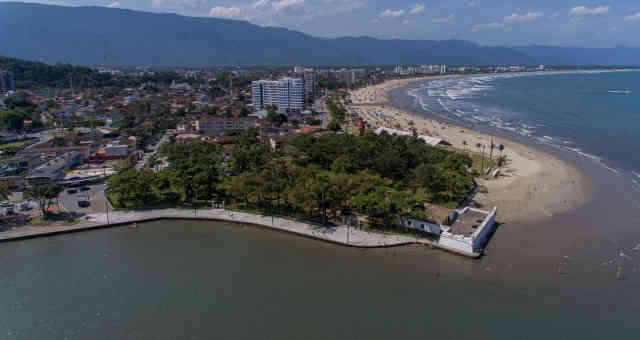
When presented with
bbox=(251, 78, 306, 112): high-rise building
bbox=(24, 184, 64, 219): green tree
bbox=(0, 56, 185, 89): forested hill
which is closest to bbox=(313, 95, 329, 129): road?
bbox=(251, 78, 306, 112): high-rise building

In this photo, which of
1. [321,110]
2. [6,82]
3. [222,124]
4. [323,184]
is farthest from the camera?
[6,82]

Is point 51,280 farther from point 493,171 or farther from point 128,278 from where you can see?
point 493,171

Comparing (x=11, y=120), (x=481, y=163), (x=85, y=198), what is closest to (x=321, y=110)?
(x=481, y=163)

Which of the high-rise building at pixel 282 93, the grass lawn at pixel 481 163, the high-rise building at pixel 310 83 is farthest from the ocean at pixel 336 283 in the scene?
the high-rise building at pixel 310 83

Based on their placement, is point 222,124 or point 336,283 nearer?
point 336,283

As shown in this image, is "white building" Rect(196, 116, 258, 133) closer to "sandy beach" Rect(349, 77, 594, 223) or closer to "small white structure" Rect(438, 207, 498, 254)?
"sandy beach" Rect(349, 77, 594, 223)

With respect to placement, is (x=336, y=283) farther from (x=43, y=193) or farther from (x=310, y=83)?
(x=310, y=83)
